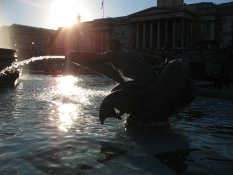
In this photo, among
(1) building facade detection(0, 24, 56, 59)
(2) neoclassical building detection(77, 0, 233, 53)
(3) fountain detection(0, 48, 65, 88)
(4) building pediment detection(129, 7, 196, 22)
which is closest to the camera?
(3) fountain detection(0, 48, 65, 88)

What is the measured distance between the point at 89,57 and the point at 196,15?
70984 mm

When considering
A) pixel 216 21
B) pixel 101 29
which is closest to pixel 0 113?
pixel 216 21

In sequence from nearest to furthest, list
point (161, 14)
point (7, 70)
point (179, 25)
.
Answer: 1. point (7, 70)
2. point (179, 25)
3. point (161, 14)

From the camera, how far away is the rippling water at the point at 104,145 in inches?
245

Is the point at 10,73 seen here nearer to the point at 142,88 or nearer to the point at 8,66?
the point at 8,66

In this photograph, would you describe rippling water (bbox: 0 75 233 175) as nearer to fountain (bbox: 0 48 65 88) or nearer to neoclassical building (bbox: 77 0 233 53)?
fountain (bbox: 0 48 65 88)

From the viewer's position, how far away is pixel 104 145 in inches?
300

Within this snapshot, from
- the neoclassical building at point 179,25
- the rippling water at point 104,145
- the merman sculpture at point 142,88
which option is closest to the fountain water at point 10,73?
the rippling water at point 104,145

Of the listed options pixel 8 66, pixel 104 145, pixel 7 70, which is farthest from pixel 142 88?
pixel 8 66

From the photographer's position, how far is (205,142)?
8.16 metres

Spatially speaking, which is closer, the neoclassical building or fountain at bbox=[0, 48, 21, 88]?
fountain at bbox=[0, 48, 21, 88]

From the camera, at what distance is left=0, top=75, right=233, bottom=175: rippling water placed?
621 centimetres

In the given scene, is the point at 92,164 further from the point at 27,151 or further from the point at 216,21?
the point at 216,21

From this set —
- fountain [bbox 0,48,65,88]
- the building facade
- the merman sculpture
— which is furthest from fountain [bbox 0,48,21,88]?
the building facade
